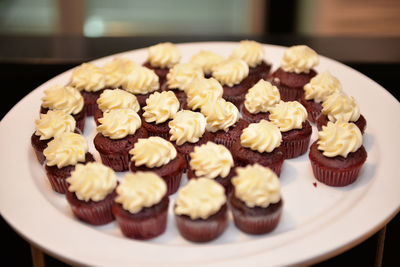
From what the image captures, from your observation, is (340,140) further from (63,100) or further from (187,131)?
(63,100)

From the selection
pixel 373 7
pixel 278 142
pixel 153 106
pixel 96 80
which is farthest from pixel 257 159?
pixel 373 7

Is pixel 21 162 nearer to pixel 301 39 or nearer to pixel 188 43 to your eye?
pixel 188 43

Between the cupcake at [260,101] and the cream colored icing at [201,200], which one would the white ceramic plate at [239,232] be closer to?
the cream colored icing at [201,200]

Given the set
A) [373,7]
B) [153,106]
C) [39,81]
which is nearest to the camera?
[153,106]

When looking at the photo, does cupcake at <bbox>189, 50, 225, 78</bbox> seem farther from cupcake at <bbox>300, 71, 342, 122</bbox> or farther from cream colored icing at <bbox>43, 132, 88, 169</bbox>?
cream colored icing at <bbox>43, 132, 88, 169</bbox>

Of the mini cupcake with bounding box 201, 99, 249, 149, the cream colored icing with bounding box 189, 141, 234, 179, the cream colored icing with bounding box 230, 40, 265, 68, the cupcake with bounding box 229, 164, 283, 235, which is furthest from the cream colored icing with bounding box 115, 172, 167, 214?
the cream colored icing with bounding box 230, 40, 265, 68

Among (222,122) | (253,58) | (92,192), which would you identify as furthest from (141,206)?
(253,58)
